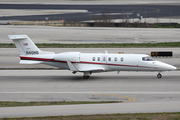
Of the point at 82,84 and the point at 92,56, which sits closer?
the point at 82,84

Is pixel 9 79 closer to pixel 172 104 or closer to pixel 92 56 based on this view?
pixel 92 56

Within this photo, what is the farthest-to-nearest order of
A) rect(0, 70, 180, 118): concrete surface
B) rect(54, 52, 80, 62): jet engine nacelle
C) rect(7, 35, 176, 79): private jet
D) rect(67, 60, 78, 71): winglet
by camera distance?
rect(54, 52, 80, 62): jet engine nacelle < rect(7, 35, 176, 79): private jet < rect(67, 60, 78, 71): winglet < rect(0, 70, 180, 118): concrete surface

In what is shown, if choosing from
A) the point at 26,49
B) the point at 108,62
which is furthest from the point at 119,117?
the point at 26,49

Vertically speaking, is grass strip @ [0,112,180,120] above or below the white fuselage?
below

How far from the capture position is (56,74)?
35.4 meters

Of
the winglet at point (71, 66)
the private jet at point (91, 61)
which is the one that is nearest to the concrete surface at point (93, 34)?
the private jet at point (91, 61)

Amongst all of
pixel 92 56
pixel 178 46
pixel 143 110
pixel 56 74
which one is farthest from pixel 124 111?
pixel 178 46

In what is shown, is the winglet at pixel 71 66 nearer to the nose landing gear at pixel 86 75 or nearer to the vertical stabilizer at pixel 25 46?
the nose landing gear at pixel 86 75

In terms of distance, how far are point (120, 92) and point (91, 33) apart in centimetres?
4274

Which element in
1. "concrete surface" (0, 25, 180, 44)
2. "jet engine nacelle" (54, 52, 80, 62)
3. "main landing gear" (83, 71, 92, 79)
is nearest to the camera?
"jet engine nacelle" (54, 52, 80, 62)

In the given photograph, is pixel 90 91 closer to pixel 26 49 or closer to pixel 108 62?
pixel 108 62

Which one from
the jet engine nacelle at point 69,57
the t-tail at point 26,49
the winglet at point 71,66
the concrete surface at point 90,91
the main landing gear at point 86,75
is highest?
the t-tail at point 26,49

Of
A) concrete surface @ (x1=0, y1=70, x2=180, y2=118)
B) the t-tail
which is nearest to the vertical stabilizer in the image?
the t-tail

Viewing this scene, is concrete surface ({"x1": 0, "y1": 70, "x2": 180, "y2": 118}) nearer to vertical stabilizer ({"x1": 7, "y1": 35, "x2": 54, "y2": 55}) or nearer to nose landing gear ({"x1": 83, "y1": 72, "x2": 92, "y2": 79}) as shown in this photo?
nose landing gear ({"x1": 83, "y1": 72, "x2": 92, "y2": 79})
